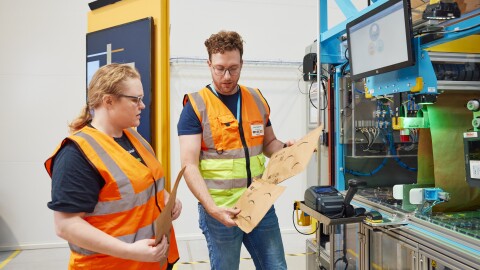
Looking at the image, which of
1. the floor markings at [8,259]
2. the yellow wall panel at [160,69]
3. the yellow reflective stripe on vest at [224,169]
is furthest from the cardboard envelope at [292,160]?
the floor markings at [8,259]

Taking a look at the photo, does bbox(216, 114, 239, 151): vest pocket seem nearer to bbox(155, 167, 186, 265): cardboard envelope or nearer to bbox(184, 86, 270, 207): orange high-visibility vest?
bbox(184, 86, 270, 207): orange high-visibility vest

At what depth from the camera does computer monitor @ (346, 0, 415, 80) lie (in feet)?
5.21

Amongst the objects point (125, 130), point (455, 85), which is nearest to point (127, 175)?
point (125, 130)

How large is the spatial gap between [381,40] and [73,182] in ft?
4.93

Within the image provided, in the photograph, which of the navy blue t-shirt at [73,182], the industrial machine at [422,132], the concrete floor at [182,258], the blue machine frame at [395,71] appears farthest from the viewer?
the concrete floor at [182,258]

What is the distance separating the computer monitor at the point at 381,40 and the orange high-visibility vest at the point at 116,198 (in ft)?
4.04

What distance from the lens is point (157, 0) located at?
78.5 inches

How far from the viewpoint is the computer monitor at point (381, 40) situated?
159cm

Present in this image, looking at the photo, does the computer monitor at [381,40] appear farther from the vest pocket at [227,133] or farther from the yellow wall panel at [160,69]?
the yellow wall panel at [160,69]

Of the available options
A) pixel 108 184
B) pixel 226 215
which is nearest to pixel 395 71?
pixel 226 215

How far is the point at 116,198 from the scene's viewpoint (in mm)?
1200

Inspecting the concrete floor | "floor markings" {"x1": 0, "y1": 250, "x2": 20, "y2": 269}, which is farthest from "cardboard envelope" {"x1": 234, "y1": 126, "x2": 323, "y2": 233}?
"floor markings" {"x1": 0, "y1": 250, "x2": 20, "y2": 269}

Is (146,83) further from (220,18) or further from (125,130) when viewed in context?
(220,18)

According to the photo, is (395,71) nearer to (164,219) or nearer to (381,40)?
(381,40)
